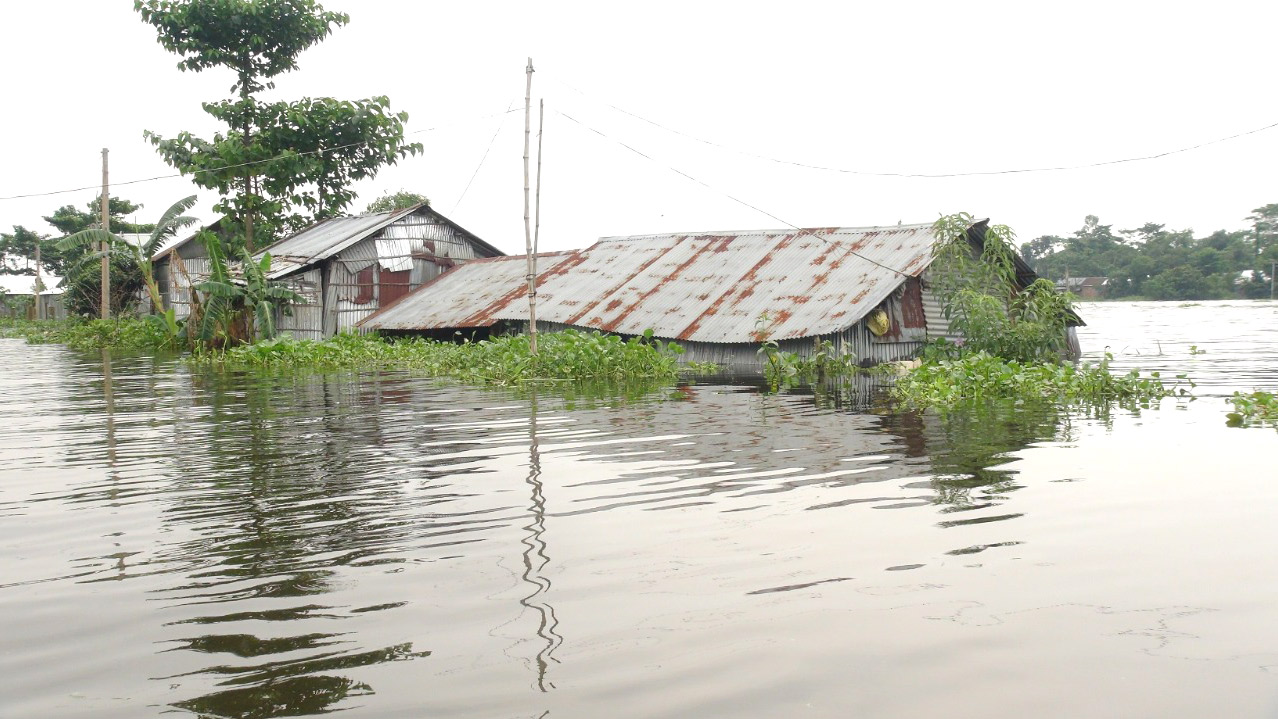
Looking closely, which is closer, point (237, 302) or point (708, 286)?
point (708, 286)

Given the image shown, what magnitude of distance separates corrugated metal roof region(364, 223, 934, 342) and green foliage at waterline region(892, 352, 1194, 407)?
504cm

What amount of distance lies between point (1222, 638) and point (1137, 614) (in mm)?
380

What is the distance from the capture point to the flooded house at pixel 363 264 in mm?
30984

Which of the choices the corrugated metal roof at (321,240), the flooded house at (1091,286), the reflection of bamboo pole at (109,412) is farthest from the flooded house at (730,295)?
the flooded house at (1091,286)

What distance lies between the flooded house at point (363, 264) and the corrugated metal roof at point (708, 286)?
1.35 meters

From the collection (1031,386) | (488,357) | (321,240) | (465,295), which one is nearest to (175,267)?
(321,240)

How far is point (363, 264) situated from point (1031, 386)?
22.0 metres

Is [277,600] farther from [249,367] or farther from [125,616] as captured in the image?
[249,367]

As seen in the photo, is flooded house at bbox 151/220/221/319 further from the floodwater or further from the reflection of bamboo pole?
the floodwater

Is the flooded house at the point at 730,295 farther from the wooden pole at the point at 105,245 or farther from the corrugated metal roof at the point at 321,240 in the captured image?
the wooden pole at the point at 105,245

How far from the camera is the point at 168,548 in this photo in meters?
5.92

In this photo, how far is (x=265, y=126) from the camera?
38094 mm

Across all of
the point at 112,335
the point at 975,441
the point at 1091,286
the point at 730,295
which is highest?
the point at 1091,286

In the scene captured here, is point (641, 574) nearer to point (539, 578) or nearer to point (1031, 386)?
point (539, 578)
